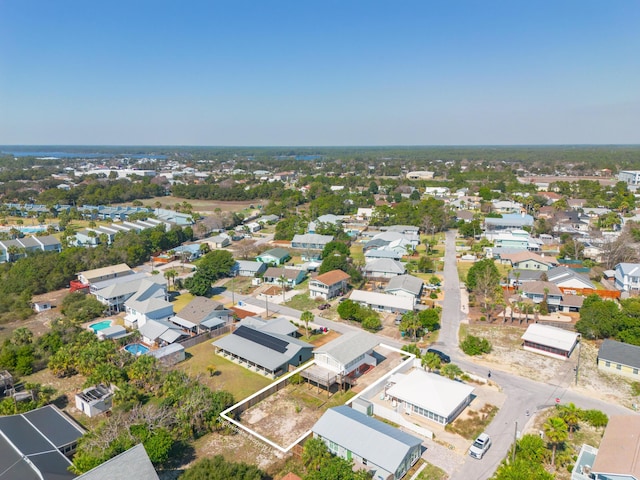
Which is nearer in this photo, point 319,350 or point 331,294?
point 319,350

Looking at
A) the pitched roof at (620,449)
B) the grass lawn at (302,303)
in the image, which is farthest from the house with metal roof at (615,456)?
the grass lawn at (302,303)

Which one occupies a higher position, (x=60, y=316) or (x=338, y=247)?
(x=338, y=247)

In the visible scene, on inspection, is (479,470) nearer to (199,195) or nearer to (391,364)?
(391,364)

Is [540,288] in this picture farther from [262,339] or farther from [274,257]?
[274,257]

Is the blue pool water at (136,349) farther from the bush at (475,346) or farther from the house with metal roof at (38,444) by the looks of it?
the bush at (475,346)

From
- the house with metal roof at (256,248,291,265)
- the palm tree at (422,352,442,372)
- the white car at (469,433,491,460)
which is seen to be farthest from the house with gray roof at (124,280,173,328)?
the white car at (469,433,491,460)

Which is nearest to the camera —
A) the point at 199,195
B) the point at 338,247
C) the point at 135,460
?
the point at 135,460

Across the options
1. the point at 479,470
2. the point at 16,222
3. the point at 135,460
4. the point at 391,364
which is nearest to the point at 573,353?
the point at 391,364
